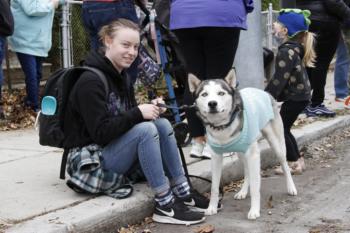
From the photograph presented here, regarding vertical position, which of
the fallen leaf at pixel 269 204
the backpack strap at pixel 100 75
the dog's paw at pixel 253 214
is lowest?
the fallen leaf at pixel 269 204

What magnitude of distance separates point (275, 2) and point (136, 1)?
33.3 ft

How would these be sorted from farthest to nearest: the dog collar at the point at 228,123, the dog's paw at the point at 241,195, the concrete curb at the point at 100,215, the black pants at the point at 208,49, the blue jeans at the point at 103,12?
the blue jeans at the point at 103,12, the black pants at the point at 208,49, the dog's paw at the point at 241,195, the dog collar at the point at 228,123, the concrete curb at the point at 100,215

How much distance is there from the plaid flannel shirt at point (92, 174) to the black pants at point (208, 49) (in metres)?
1.26

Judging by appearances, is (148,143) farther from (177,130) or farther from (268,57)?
(268,57)

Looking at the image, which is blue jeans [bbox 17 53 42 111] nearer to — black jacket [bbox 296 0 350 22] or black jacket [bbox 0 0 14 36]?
black jacket [bbox 0 0 14 36]

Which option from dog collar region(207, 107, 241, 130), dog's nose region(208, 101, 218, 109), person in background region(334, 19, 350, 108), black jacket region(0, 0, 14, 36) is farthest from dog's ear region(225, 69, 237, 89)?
person in background region(334, 19, 350, 108)

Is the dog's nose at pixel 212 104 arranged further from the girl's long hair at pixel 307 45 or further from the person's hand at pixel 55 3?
the person's hand at pixel 55 3

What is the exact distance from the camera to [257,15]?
6688 mm

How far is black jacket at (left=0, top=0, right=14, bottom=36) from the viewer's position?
22.7 feet

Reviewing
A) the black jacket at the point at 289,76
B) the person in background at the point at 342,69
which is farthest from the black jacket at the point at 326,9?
the black jacket at the point at 289,76

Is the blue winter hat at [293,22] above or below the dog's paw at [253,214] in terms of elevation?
above

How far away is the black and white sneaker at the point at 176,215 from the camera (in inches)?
169

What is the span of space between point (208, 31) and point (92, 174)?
5.33 ft

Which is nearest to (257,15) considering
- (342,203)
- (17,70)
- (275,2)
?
(342,203)
